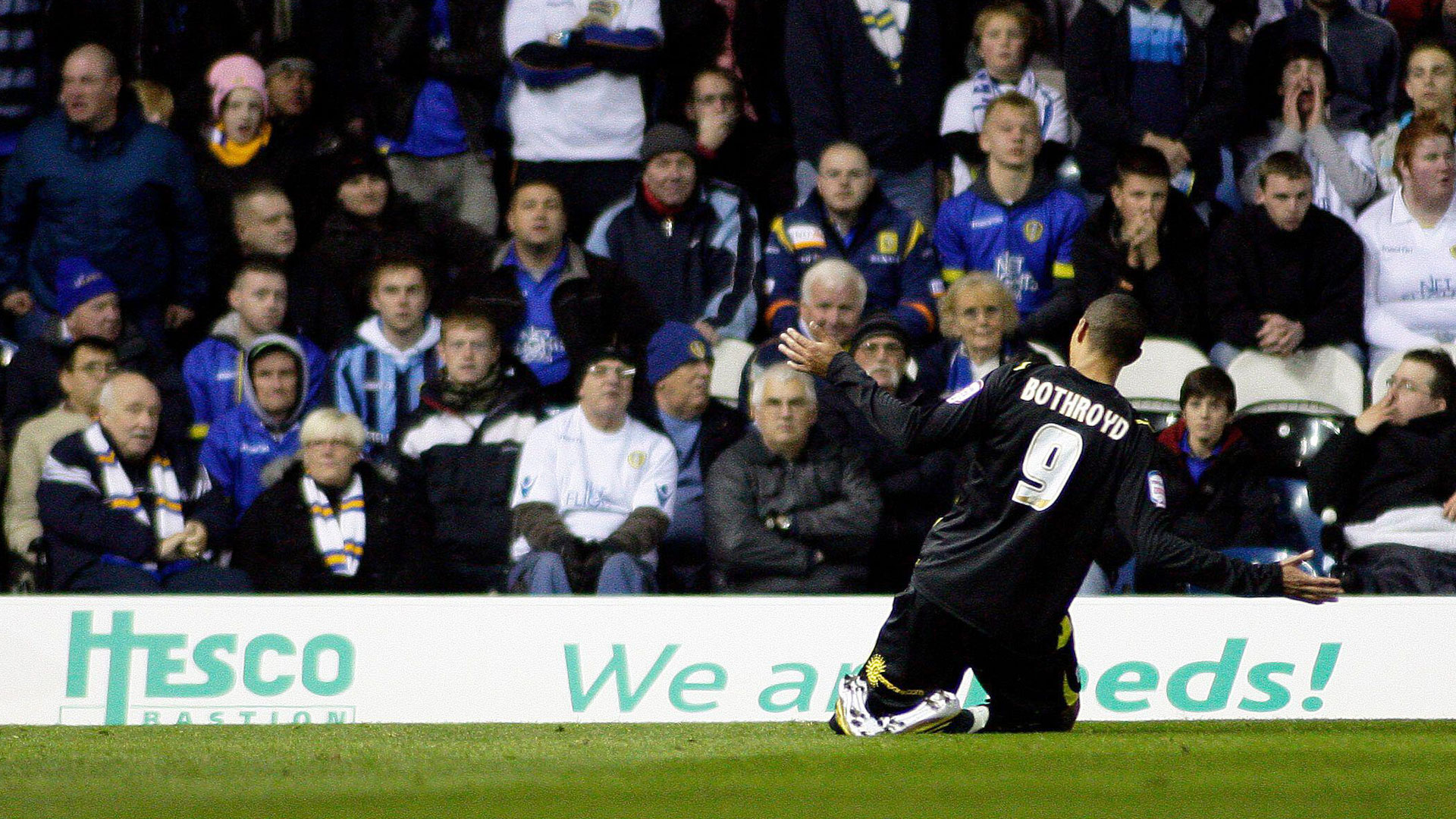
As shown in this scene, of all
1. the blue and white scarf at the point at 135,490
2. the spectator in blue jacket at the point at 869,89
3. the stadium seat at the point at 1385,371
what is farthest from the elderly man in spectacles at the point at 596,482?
the stadium seat at the point at 1385,371

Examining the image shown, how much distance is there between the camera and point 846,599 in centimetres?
800

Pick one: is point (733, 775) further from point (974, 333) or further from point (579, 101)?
point (579, 101)

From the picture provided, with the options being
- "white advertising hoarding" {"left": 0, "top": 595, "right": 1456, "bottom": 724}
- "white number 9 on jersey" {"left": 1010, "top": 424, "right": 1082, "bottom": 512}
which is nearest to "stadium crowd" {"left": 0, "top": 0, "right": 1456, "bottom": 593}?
A: "white advertising hoarding" {"left": 0, "top": 595, "right": 1456, "bottom": 724}

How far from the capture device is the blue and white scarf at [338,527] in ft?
29.0

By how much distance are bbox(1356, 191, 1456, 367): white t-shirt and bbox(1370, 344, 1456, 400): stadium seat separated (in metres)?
0.31

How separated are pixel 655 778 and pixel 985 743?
125 centimetres

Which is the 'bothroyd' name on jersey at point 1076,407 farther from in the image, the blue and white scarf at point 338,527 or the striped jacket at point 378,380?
the striped jacket at point 378,380

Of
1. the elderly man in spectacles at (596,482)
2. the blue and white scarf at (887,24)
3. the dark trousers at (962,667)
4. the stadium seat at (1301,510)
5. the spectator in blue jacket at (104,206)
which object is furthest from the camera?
the blue and white scarf at (887,24)

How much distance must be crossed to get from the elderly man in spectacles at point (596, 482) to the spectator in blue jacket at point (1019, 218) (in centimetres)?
225

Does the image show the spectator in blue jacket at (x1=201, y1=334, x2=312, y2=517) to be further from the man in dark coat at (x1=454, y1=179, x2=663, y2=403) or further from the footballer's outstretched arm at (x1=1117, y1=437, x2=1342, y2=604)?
the footballer's outstretched arm at (x1=1117, y1=437, x2=1342, y2=604)

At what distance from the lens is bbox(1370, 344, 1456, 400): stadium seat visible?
9.44m

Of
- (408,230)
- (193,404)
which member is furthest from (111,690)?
(408,230)

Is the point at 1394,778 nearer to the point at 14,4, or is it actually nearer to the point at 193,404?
the point at 193,404

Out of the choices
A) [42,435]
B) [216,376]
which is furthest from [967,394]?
[42,435]
